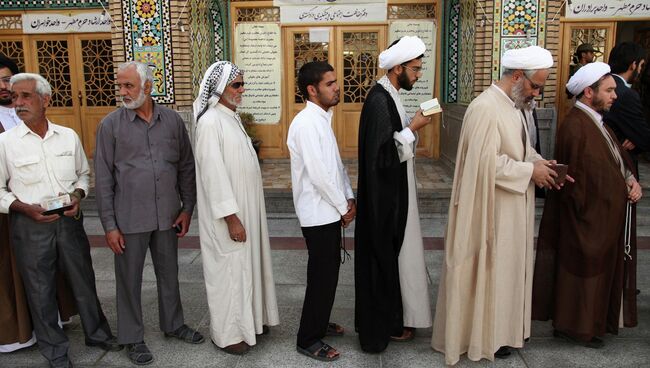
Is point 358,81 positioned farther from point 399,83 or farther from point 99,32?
point 399,83

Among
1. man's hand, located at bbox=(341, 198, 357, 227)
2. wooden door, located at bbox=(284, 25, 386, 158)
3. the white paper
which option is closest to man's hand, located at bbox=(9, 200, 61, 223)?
man's hand, located at bbox=(341, 198, 357, 227)

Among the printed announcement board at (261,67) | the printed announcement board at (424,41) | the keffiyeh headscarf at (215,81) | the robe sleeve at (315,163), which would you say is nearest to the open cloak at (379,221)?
the robe sleeve at (315,163)

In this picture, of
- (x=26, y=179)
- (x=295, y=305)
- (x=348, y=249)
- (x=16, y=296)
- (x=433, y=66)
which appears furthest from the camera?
(x=433, y=66)

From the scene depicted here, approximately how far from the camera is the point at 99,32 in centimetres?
883

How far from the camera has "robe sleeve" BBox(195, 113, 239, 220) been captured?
10.2 ft

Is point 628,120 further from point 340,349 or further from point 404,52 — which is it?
point 340,349

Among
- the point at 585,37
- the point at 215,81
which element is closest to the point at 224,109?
the point at 215,81

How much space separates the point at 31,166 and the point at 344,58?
6.20 meters

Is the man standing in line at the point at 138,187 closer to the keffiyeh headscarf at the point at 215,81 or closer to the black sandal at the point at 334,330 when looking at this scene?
the keffiyeh headscarf at the point at 215,81

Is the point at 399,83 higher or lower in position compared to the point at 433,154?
higher

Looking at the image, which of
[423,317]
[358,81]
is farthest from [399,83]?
[358,81]

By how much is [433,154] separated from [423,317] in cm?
596

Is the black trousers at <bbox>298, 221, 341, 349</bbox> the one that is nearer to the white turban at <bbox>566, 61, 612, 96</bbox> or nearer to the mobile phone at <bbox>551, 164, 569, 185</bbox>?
the mobile phone at <bbox>551, 164, 569, 185</bbox>

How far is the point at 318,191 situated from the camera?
3.10 metres
